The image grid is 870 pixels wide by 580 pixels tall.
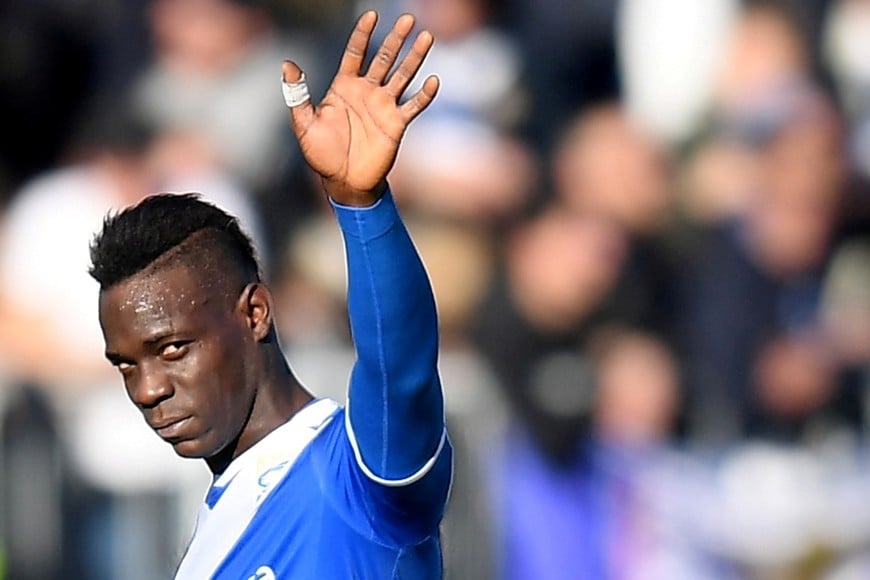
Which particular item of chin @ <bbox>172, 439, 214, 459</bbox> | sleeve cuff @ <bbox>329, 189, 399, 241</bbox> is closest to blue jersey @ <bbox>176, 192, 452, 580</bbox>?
sleeve cuff @ <bbox>329, 189, 399, 241</bbox>

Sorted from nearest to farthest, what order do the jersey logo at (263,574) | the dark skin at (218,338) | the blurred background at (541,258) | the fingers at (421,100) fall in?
the fingers at (421,100) < the dark skin at (218,338) < the jersey logo at (263,574) < the blurred background at (541,258)

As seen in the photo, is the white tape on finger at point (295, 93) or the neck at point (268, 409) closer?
the white tape on finger at point (295, 93)

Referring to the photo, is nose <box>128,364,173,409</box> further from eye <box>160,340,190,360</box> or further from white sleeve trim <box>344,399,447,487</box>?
white sleeve trim <box>344,399,447,487</box>

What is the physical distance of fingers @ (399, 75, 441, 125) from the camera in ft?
10.2

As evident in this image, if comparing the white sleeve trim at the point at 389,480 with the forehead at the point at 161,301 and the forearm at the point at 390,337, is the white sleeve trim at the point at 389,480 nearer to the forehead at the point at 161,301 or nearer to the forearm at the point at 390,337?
the forearm at the point at 390,337

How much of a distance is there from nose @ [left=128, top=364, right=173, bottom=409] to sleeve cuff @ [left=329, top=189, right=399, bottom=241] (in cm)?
49

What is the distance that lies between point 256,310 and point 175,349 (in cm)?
18

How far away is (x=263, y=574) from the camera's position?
11.1 ft

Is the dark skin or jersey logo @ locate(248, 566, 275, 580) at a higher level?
the dark skin

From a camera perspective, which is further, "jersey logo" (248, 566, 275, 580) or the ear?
the ear

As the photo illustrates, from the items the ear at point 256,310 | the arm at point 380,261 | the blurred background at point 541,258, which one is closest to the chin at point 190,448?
the ear at point 256,310

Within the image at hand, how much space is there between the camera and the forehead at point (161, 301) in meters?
3.40

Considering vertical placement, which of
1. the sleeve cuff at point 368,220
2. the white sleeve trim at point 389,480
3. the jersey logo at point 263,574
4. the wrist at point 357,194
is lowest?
the jersey logo at point 263,574

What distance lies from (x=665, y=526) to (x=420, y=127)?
77.4 inches
